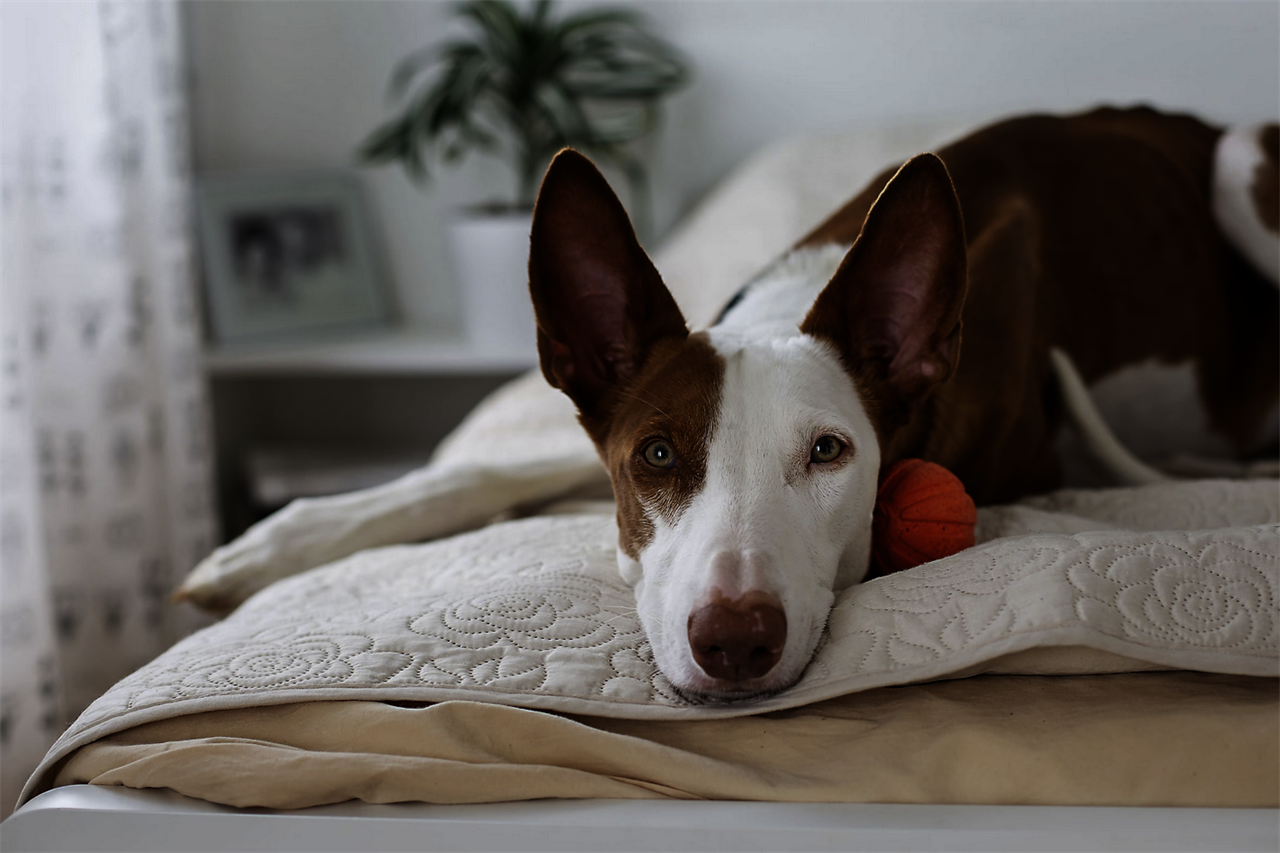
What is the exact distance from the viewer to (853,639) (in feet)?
2.71

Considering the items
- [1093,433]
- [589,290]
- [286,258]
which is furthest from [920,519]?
[286,258]

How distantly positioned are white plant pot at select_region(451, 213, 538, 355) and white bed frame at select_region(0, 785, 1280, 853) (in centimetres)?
189

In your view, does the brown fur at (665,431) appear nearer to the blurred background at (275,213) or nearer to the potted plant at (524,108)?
the blurred background at (275,213)

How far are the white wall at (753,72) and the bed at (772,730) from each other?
1.46m

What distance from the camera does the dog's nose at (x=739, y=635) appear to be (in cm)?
78

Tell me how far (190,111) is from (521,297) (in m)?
1.17

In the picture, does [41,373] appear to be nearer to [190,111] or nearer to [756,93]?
[190,111]

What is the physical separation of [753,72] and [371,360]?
1.17m

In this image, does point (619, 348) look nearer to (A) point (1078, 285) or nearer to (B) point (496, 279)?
(A) point (1078, 285)

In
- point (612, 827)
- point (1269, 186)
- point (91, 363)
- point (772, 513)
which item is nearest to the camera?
point (612, 827)

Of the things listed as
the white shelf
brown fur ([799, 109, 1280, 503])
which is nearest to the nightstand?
the white shelf

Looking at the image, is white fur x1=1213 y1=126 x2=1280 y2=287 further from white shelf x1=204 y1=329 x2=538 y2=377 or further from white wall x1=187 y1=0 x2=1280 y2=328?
white shelf x1=204 y1=329 x2=538 y2=377

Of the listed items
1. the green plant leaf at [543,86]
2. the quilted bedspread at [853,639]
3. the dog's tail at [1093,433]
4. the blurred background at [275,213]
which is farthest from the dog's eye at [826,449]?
the green plant leaf at [543,86]

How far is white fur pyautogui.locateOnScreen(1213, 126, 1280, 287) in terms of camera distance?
1.69 m
